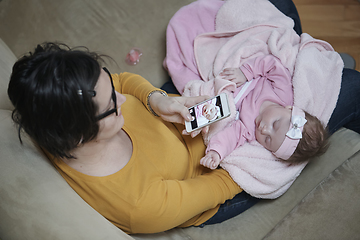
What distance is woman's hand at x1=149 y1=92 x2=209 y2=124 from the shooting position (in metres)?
1.12

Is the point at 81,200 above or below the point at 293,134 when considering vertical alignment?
above

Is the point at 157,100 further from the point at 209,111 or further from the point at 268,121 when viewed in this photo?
the point at 268,121

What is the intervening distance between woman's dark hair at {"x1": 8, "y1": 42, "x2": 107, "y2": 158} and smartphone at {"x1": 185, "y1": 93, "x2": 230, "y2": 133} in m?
0.42

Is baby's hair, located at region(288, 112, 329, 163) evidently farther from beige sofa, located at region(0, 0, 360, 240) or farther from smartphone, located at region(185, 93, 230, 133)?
smartphone, located at region(185, 93, 230, 133)

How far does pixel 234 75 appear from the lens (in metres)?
1.40

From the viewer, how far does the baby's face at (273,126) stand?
126cm

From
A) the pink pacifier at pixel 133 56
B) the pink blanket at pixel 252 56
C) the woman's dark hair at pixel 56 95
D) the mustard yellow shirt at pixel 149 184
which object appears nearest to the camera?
the woman's dark hair at pixel 56 95

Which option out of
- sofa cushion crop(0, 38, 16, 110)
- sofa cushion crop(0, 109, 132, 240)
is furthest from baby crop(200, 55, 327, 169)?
sofa cushion crop(0, 38, 16, 110)

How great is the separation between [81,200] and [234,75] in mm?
948

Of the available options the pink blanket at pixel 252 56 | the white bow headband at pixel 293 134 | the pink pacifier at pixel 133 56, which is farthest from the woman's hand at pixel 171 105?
the pink pacifier at pixel 133 56

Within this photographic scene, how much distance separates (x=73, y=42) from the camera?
163cm

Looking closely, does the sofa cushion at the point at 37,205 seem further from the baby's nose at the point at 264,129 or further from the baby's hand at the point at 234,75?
the baby's hand at the point at 234,75

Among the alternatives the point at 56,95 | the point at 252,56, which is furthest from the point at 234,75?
the point at 56,95

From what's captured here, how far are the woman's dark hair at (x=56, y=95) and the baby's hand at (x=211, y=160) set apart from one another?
57 cm
